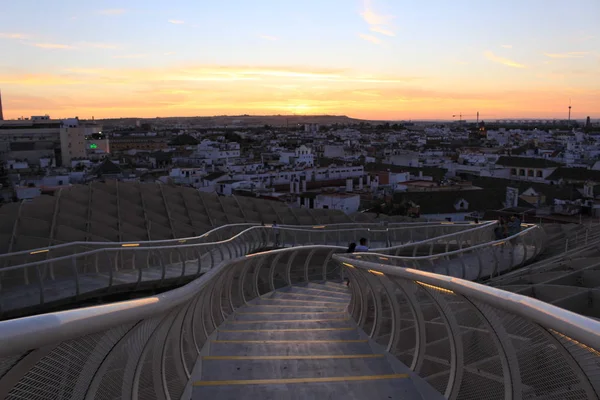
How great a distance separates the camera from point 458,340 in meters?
3.34

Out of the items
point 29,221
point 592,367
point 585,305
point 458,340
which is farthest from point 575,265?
point 29,221

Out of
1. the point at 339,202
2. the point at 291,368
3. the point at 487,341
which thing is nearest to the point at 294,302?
the point at 291,368

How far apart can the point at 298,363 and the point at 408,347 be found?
97cm

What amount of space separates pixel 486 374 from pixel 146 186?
16.0 meters

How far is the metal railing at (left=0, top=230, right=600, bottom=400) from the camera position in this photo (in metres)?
1.90

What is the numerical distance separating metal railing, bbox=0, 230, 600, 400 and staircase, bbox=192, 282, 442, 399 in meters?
0.17

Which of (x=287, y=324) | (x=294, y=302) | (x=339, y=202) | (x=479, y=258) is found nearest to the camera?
(x=287, y=324)

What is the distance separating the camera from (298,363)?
463 centimetres

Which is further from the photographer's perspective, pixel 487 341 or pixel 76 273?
pixel 76 273

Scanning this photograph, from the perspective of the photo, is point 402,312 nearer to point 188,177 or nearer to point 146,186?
point 146,186

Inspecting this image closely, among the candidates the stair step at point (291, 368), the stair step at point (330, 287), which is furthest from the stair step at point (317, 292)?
the stair step at point (291, 368)

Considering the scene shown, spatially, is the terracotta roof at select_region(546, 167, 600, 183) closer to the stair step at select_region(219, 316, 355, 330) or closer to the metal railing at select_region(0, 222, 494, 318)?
the metal railing at select_region(0, 222, 494, 318)

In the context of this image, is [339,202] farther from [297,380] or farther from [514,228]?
[297,380]

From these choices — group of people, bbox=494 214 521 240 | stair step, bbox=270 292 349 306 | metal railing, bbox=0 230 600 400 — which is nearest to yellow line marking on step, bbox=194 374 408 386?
metal railing, bbox=0 230 600 400
